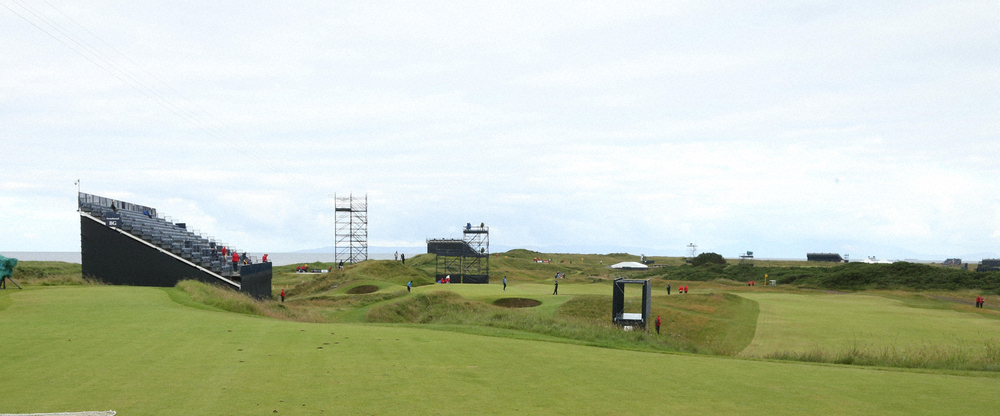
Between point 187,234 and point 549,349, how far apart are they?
4744cm

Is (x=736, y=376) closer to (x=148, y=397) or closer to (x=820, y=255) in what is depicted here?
(x=148, y=397)

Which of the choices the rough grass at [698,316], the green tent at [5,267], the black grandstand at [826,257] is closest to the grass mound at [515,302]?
the rough grass at [698,316]

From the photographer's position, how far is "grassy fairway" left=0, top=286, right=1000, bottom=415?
8.27 meters

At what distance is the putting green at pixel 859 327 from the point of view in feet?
88.2

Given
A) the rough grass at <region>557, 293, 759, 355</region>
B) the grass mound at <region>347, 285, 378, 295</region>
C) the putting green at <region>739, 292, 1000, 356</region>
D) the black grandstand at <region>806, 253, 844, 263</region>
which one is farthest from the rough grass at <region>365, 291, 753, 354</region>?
the black grandstand at <region>806, 253, 844, 263</region>

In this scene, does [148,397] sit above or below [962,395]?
above

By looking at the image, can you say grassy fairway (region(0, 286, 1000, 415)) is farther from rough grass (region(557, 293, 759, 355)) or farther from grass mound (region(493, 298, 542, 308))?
grass mound (region(493, 298, 542, 308))

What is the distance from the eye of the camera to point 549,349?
15820 mm

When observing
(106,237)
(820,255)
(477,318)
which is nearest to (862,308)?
(477,318)

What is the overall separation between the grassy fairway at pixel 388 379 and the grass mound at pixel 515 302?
2438cm

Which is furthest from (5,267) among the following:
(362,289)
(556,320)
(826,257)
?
(826,257)

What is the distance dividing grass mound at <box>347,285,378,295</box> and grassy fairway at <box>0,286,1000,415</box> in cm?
3880

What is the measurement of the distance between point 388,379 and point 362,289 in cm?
4719

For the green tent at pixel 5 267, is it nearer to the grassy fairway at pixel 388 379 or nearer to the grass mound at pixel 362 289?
the grassy fairway at pixel 388 379
